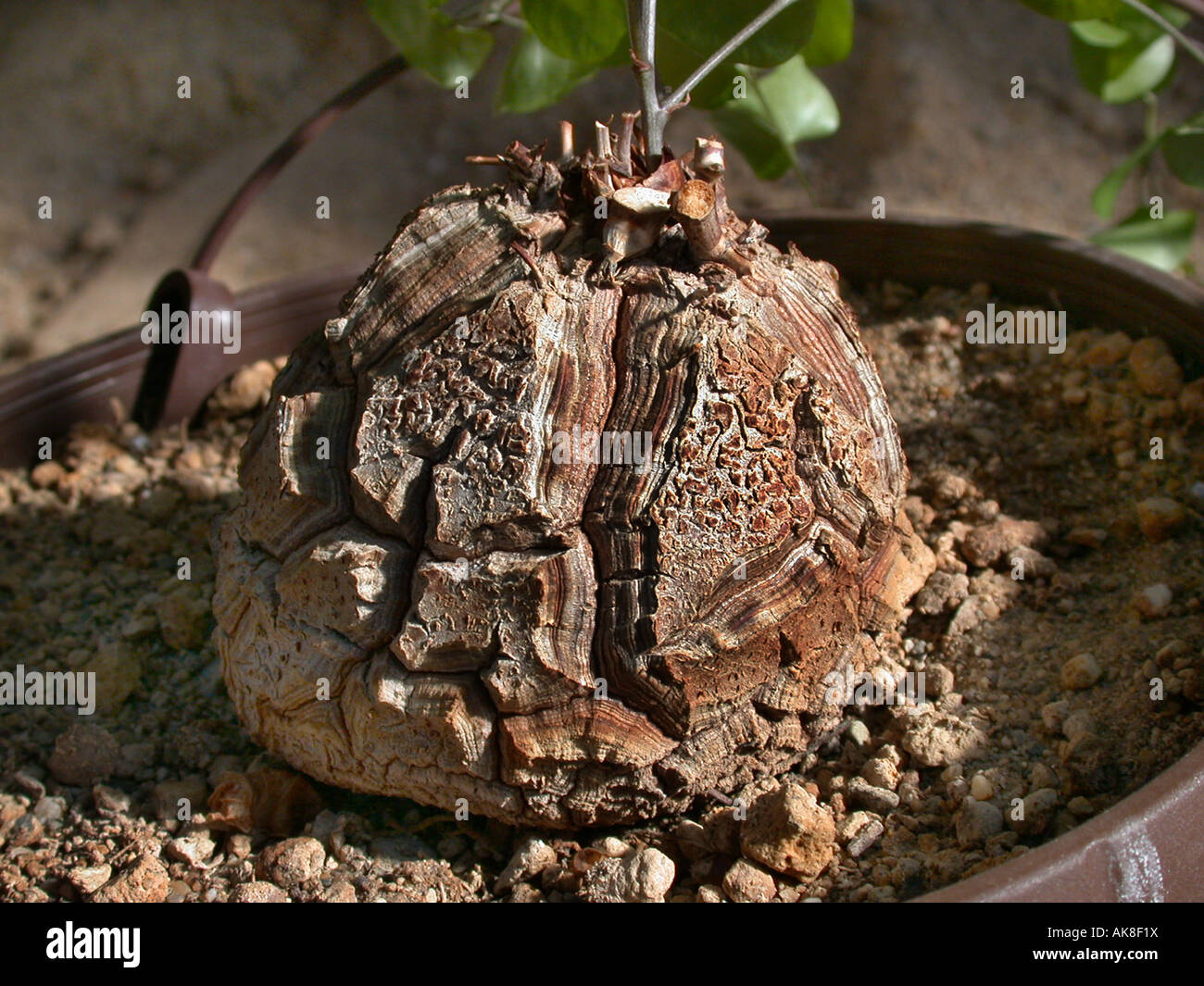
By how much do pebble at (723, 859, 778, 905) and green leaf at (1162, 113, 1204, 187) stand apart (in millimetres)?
1608

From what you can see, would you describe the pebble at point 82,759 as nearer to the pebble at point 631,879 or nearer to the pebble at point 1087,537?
the pebble at point 631,879

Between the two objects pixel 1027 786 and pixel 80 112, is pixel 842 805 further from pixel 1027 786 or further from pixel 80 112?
pixel 80 112

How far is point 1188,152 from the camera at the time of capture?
2199 millimetres

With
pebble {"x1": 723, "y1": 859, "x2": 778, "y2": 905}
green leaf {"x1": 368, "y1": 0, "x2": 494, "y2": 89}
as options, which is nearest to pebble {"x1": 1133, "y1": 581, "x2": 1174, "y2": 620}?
pebble {"x1": 723, "y1": 859, "x2": 778, "y2": 905}

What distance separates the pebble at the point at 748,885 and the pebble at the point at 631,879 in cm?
7

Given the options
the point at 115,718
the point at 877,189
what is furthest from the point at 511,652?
the point at 877,189

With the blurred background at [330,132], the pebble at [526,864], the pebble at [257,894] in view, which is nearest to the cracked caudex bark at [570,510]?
the pebble at [526,864]

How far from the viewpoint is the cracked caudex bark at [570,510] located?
123 centimetres

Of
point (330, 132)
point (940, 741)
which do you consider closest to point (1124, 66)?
point (940, 741)

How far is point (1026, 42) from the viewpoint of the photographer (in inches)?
162

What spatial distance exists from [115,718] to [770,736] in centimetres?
93

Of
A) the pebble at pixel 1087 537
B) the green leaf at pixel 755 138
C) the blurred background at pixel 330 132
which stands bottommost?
the pebble at pixel 1087 537

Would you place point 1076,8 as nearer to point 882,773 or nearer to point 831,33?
point 831,33

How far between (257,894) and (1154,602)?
1.20 meters
